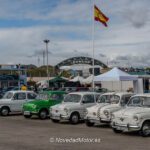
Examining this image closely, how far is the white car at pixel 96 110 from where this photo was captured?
728 inches

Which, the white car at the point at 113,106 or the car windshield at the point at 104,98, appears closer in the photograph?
the white car at the point at 113,106

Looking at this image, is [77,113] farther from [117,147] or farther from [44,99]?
[117,147]

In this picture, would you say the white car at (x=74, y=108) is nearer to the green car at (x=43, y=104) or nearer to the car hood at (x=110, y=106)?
the green car at (x=43, y=104)

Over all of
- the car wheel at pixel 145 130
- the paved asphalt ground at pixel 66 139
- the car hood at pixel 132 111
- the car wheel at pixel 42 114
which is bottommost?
the paved asphalt ground at pixel 66 139

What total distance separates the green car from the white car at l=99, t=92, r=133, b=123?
5.31 meters

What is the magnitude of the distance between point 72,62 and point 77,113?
7281 centimetres

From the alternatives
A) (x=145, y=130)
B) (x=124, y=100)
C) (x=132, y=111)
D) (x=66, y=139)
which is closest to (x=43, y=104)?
(x=124, y=100)

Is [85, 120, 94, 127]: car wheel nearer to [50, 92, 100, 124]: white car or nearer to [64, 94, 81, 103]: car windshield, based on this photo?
[50, 92, 100, 124]: white car

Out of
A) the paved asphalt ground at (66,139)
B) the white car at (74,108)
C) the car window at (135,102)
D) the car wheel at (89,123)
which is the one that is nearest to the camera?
the paved asphalt ground at (66,139)

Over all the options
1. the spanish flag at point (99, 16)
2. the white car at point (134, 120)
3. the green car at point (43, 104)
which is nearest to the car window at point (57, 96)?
the green car at point (43, 104)

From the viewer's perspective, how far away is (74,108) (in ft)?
67.8

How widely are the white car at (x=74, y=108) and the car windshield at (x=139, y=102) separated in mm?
4531

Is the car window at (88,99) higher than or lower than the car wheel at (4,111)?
higher

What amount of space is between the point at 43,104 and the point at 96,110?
18.9 feet
